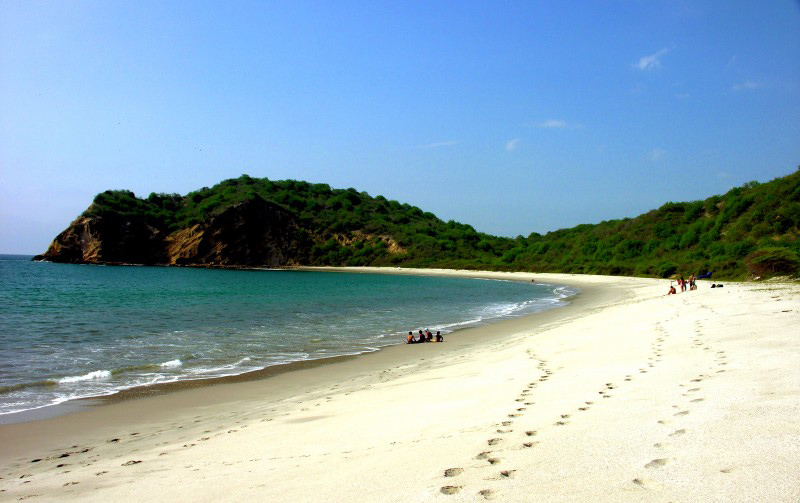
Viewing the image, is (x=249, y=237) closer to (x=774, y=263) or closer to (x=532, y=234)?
(x=532, y=234)

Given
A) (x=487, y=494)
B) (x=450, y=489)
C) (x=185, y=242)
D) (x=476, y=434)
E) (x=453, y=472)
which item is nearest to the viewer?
(x=487, y=494)

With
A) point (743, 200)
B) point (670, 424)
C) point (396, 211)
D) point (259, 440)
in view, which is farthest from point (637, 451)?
point (396, 211)

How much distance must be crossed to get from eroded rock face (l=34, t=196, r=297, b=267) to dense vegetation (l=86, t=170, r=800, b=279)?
2814mm

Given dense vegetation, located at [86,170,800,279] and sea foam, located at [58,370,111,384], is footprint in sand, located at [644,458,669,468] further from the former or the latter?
dense vegetation, located at [86,170,800,279]

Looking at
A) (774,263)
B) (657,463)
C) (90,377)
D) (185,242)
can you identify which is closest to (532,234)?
(185,242)

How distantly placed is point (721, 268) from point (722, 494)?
1596 inches

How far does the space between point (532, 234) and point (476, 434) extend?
118 m

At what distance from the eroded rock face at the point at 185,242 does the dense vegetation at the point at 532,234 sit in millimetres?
2814

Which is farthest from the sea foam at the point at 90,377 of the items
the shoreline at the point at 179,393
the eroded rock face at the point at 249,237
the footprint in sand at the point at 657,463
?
the eroded rock face at the point at 249,237

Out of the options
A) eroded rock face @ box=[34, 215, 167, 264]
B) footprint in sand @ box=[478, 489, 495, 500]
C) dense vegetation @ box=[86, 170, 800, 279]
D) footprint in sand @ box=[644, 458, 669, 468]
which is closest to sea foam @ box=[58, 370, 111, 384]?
footprint in sand @ box=[478, 489, 495, 500]

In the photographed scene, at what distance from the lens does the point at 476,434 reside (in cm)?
500

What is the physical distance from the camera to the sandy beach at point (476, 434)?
355cm

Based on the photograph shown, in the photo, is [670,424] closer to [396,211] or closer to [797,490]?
[797,490]

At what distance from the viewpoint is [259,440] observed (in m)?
6.21
